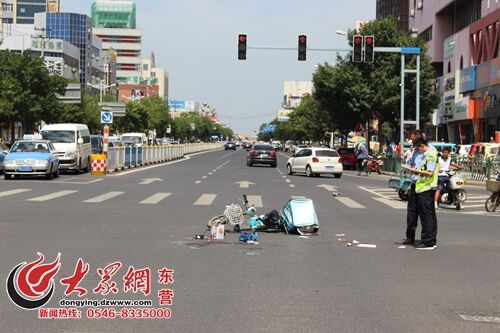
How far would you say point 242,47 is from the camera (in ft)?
97.3

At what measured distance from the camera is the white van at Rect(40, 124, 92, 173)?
32188mm

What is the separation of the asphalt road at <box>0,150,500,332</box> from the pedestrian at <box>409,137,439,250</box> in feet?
0.94

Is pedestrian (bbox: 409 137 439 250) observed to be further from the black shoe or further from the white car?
the white car

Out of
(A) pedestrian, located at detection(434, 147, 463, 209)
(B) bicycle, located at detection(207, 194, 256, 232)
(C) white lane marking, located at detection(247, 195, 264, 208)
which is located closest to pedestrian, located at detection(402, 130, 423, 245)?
(B) bicycle, located at detection(207, 194, 256, 232)

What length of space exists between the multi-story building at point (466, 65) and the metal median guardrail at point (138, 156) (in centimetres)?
2331

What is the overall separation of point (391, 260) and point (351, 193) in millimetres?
14231

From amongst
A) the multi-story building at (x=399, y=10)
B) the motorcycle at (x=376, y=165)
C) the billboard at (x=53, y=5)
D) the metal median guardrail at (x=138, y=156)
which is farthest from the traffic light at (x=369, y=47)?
the billboard at (x=53, y=5)

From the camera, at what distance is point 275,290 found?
7875 mm

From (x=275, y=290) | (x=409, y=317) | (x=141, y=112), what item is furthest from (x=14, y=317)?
(x=141, y=112)

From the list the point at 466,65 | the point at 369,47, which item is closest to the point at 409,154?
the point at 369,47

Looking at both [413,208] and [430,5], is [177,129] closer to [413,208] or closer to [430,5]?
[430,5]

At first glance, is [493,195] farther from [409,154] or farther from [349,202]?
[409,154]

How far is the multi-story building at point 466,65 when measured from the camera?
4897 centimetres

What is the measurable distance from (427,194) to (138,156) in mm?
33476
